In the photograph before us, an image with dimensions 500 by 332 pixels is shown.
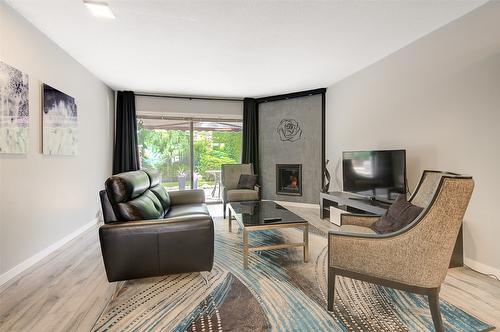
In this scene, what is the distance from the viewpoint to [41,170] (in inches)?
104

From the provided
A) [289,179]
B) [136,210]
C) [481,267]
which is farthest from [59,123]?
[481,267]

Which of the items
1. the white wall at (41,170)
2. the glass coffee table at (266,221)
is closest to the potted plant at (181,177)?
the white wall at (41,170)

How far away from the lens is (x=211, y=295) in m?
1.94

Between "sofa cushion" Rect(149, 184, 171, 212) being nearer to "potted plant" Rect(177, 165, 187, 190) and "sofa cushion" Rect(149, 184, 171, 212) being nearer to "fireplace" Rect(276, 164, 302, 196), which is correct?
"potted plant" Rect(177, 165, 187, 190)

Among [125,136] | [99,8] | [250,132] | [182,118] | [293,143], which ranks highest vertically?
[99,8]

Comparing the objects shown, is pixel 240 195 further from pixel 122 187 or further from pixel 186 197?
pixel 122 187

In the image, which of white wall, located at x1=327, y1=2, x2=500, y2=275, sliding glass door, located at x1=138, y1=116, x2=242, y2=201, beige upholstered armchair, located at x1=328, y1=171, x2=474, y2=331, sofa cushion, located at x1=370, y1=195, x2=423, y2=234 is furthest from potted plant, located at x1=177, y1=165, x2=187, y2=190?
beige upholstered armchair, located at x1=328, y1=171, x2=474, y2=331

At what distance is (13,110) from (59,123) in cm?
77

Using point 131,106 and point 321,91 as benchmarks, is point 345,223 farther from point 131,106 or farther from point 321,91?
point 131,106

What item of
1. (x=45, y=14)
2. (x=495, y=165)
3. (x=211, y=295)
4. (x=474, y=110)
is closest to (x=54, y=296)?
(x=211, y=295)

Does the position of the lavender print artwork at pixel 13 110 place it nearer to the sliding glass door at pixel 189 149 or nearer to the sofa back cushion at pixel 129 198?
the sofa back cushion at pixel 129 198

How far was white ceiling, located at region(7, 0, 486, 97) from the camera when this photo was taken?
7.34 feet

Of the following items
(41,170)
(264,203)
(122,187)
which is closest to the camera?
(122,187)

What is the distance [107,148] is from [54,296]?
10.8 ft
